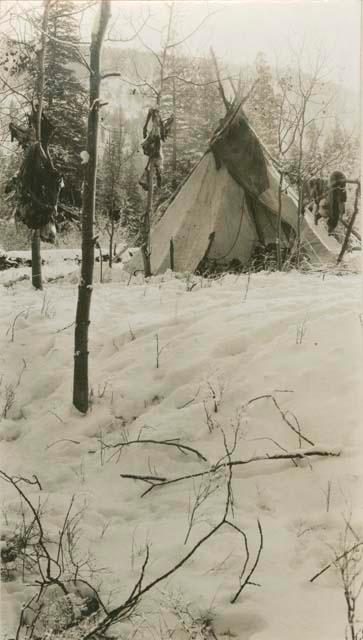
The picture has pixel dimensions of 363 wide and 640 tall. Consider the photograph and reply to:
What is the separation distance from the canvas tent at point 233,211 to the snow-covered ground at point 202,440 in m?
3.81

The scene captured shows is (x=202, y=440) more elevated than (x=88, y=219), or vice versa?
(x=88, y=219)

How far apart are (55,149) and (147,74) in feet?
8.24

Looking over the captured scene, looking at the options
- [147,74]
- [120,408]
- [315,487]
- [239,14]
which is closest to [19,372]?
[120,408]

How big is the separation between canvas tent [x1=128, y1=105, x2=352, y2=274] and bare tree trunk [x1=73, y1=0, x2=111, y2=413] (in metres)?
5.31

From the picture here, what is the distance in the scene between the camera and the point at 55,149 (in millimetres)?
6930

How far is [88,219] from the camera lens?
4113 millimetres

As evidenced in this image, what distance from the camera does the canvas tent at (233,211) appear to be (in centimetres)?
955

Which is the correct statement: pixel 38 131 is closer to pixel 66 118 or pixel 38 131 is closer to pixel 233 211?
pixel 66 118

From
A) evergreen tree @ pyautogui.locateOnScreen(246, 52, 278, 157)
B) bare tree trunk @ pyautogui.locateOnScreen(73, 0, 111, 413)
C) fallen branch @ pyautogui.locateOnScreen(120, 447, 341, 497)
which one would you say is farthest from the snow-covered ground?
evergreen tree @ pyautogui.locateOnScreen(246, 52, 278, 157)

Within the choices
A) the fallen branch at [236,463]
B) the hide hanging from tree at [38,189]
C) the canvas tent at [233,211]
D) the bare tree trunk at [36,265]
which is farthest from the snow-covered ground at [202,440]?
the canvas tent at [233,211]

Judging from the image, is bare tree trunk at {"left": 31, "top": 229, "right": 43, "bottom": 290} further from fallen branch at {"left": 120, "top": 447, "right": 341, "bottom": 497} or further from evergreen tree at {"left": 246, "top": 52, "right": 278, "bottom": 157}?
evergreen tree at {"left": 246, "top": 52, "right": 278, "bottom": 157}

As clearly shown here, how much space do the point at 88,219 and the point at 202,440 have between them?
1.89 metres

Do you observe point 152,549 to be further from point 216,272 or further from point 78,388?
point 216,272

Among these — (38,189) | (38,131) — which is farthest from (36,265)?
(38,189)
